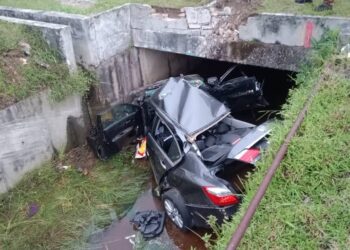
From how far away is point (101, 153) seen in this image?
24.6 feet

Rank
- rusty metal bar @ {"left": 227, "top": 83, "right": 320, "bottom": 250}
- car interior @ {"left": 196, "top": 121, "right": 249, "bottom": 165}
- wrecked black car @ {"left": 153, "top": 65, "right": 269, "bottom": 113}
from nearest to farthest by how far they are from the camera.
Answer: rusty metal bar @ {"left": 227, "top": 83, "right": 320, "bottom": 250} → car interior @ {"left": 196, "top": 121, "right": 249, "bottom": 165} → wrecked black car @ {"left": 153, "top": 65, "right": 269, "bottom": 113}

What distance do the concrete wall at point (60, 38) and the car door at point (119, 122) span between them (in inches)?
49.3

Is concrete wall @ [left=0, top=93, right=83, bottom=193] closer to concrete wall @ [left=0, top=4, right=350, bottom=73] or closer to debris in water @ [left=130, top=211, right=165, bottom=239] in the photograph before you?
concrete wall @ [left=0, top=4, right=350, bottom=73]

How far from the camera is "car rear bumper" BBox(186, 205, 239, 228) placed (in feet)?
15.6

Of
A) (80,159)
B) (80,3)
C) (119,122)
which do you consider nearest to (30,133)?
(80,159)

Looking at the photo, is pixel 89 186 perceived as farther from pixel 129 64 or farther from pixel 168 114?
pixel 129 64

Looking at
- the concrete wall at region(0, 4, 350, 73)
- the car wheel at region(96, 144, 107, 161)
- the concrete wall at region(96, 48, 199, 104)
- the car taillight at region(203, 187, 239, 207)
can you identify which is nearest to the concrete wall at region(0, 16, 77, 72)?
the concrete wall at region(0, 4, 350, 73)

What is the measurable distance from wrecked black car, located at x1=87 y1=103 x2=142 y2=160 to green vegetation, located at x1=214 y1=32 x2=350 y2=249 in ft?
12.8

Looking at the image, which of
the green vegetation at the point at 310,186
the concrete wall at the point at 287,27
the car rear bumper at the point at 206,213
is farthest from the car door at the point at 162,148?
the concrete wall at the point at 287,27

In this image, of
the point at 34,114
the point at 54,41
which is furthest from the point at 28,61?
the point at 34,114

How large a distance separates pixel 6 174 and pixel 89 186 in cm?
154

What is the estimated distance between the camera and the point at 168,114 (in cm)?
615

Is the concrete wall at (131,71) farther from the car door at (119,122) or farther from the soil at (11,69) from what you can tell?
the soil at (11,69)

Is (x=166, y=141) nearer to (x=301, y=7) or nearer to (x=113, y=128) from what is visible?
(x=113, y=128)
